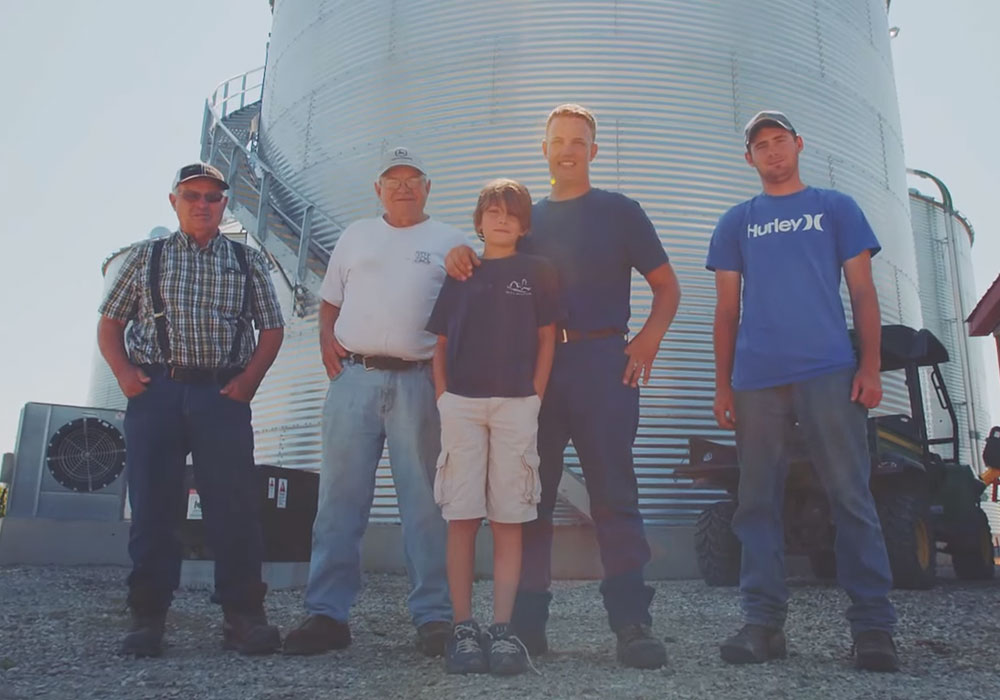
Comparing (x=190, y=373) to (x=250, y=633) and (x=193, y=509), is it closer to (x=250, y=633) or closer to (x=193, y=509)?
(x=250, y=633)

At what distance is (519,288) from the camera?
3.03 m

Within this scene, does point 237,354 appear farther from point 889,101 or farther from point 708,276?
point 889,101

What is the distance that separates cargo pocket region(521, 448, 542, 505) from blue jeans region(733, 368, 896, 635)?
2.49 ft

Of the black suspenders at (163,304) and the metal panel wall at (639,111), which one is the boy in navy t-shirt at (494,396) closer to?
the black suspenders at (163,304)

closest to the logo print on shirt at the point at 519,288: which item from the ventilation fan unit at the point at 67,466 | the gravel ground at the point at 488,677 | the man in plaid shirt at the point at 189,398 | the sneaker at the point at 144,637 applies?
the man in plaid shirt at the point at 189,398

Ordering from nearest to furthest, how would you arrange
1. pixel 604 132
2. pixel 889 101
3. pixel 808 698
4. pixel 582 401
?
1. pixel 808 698
2. pixel 582 401
3. pixel 604 132
4. pixel 889 101

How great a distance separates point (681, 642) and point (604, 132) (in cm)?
657

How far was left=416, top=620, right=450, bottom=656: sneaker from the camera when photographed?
3121 mm

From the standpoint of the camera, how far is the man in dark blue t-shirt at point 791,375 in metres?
2.91

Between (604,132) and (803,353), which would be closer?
(803,353)

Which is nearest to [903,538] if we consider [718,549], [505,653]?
[718,549]

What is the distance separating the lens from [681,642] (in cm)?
352

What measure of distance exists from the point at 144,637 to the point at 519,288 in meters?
1.83

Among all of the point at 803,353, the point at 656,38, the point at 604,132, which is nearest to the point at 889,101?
the point at 656,38
